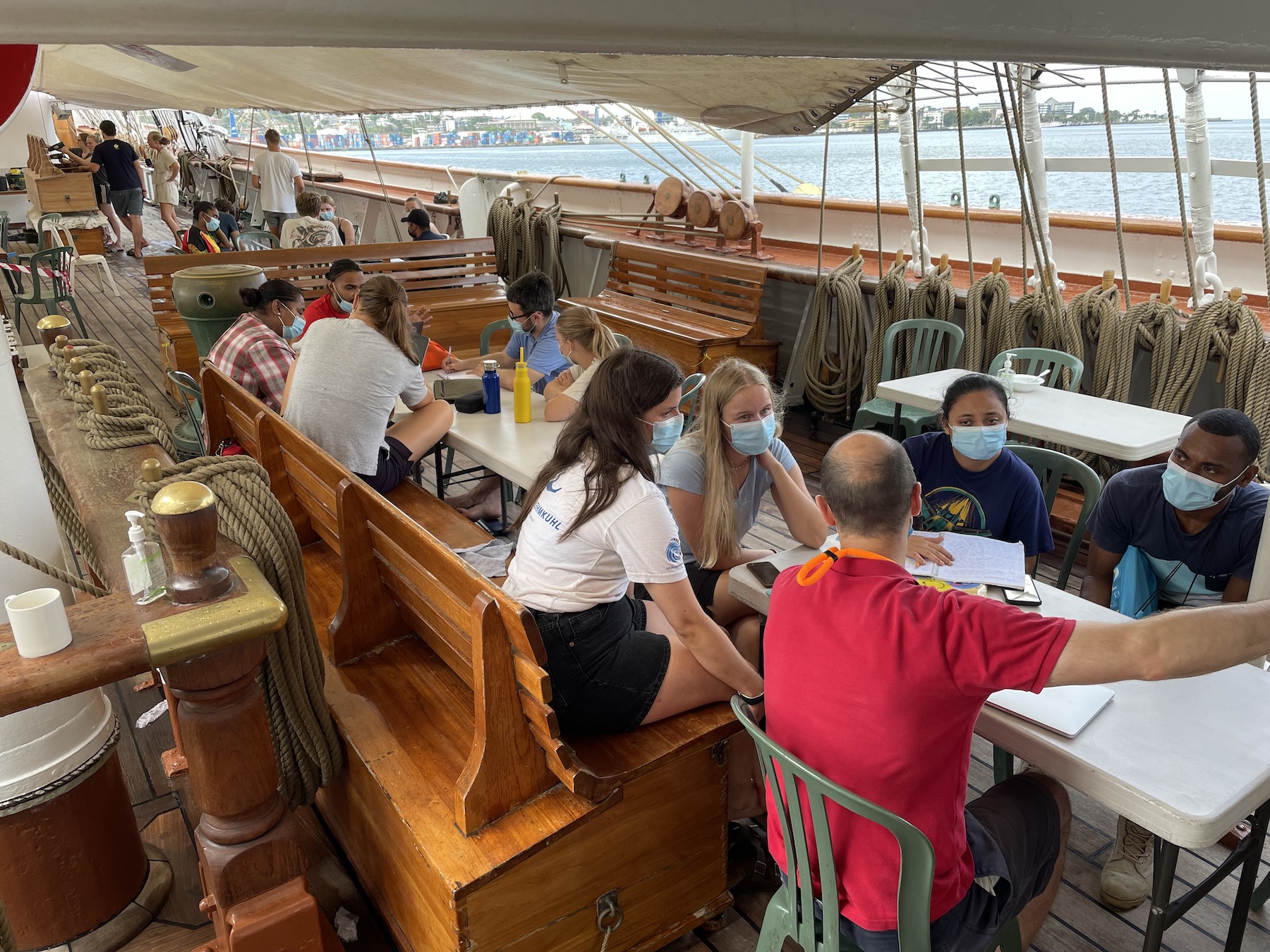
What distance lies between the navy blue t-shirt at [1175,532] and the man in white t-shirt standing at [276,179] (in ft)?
31.7

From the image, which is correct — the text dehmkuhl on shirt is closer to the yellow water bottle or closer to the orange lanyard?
the orange lanyard

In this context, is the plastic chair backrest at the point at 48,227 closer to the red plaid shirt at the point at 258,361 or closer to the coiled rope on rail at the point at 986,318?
the red plaid shirt at the point at 258,361

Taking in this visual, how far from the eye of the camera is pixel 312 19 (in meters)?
0.31

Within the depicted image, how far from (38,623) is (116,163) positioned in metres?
13.9

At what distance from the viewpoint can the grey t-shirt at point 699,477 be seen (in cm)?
264

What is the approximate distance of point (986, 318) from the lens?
16.5 feet

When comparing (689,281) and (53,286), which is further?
(53,286)

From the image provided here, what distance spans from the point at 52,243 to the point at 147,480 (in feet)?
31.4

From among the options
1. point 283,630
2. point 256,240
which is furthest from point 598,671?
point 256,240

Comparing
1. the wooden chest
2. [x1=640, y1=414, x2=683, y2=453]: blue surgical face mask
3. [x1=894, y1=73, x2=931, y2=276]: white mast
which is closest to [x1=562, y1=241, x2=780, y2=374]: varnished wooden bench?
[x1=894, y1=73, x2=931, y2=276]: white mast

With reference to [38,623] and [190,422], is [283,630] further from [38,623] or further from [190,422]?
[190,422]

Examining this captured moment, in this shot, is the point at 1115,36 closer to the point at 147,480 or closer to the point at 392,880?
the point at 147,480

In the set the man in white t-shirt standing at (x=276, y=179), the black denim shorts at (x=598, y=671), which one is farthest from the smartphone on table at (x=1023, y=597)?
the man in white t-shirt standing at (x=276, y=179)

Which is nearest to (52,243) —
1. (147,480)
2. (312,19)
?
(147,480)
